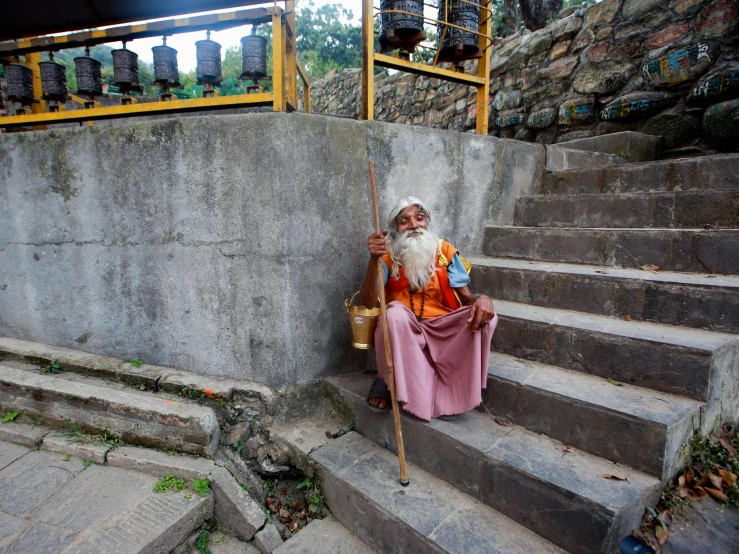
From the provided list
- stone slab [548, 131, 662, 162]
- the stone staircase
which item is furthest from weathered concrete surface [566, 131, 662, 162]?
the stone staircase

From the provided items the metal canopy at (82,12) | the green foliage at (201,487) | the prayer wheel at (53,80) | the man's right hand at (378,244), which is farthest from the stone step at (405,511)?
the prayer wheel at (53,80)

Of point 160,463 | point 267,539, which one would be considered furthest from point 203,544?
point 160,463

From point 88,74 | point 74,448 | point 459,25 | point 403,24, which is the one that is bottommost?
point 74,448

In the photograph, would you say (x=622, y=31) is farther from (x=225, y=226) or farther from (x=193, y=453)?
(x=193, y=453)

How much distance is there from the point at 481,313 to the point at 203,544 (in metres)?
2.10

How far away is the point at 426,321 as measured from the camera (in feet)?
8.49

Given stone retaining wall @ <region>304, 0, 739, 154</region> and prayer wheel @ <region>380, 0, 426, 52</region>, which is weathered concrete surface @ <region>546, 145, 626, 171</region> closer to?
stone retaining wall @ <region>304, 0, 739, 154</region>

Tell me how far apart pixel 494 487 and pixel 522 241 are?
7.23 feet

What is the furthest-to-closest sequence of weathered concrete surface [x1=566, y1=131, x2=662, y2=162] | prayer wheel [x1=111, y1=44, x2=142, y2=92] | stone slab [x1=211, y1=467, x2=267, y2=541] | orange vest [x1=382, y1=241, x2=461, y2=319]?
weathered concrete surface [x1=566, y1=131, x2=662, y2=162] → prayer wheel [x1=111, y1=44, x2=142, y2=92] → orange vest [x1=382, y1=241, x2=461, y2=319] → stone slab [x1=211, y1=467, x2=267, y2=541]

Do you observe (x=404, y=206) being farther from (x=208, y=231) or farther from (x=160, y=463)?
(x=160, y=463)

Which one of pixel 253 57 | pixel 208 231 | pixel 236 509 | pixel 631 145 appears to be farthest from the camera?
pixel 631 145

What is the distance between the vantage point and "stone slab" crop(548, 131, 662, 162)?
4738mm

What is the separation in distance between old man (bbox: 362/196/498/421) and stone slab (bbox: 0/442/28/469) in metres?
2.39

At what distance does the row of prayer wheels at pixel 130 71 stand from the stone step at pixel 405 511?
9.08 ft
